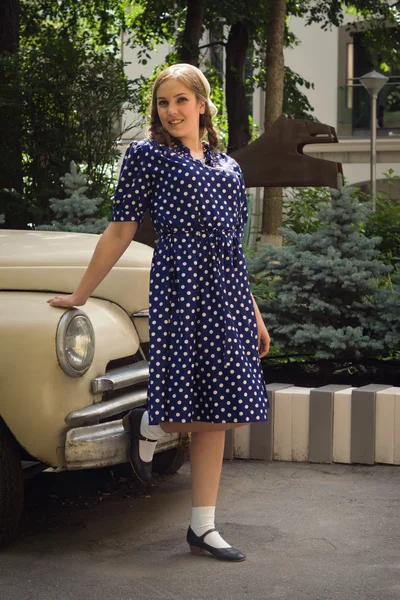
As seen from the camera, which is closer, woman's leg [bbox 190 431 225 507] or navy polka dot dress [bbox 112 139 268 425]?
navy polka dot dress [bbox 112 139 268 425]

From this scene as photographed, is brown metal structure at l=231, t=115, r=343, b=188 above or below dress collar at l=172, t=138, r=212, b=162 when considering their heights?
above

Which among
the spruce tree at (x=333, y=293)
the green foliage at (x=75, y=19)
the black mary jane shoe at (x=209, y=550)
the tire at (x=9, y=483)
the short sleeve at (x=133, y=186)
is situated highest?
the green foliage at (x=75, y=19)

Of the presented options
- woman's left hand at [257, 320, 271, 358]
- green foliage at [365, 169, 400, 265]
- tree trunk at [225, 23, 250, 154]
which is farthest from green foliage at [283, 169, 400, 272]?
tree trunk at [225, 23, 250, 154]

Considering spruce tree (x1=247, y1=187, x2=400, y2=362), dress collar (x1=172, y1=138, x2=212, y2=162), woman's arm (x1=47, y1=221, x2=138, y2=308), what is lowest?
spruce tree (x1=247, y1=187, x2=400, y2=362)

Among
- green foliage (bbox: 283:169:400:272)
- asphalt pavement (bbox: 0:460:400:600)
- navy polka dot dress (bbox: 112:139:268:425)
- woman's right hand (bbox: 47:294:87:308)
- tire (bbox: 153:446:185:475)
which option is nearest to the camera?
asphalt pavement (bbox: 0:460:400:600)

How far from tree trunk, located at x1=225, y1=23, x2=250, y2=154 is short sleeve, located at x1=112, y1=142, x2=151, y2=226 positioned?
555 inches

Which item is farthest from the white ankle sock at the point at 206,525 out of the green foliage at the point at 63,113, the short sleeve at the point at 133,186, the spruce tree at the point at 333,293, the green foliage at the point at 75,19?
the green foliage at the point at 75,19

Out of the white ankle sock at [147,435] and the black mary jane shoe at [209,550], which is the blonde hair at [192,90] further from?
the black mary jane shoe at [209,550]

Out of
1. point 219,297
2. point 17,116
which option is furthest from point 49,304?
point 17,116

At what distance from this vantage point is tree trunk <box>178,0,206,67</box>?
16703 millimetres

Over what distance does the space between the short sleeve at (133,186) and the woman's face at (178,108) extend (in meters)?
0.14

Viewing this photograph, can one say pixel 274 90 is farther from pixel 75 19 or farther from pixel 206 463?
pixel 206 463

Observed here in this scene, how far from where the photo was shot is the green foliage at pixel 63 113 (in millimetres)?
10008

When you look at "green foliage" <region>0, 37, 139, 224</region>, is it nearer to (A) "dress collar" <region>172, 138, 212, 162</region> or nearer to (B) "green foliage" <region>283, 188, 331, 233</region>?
(B) "green foliage" <region>283, 188, 331, 233</region>
